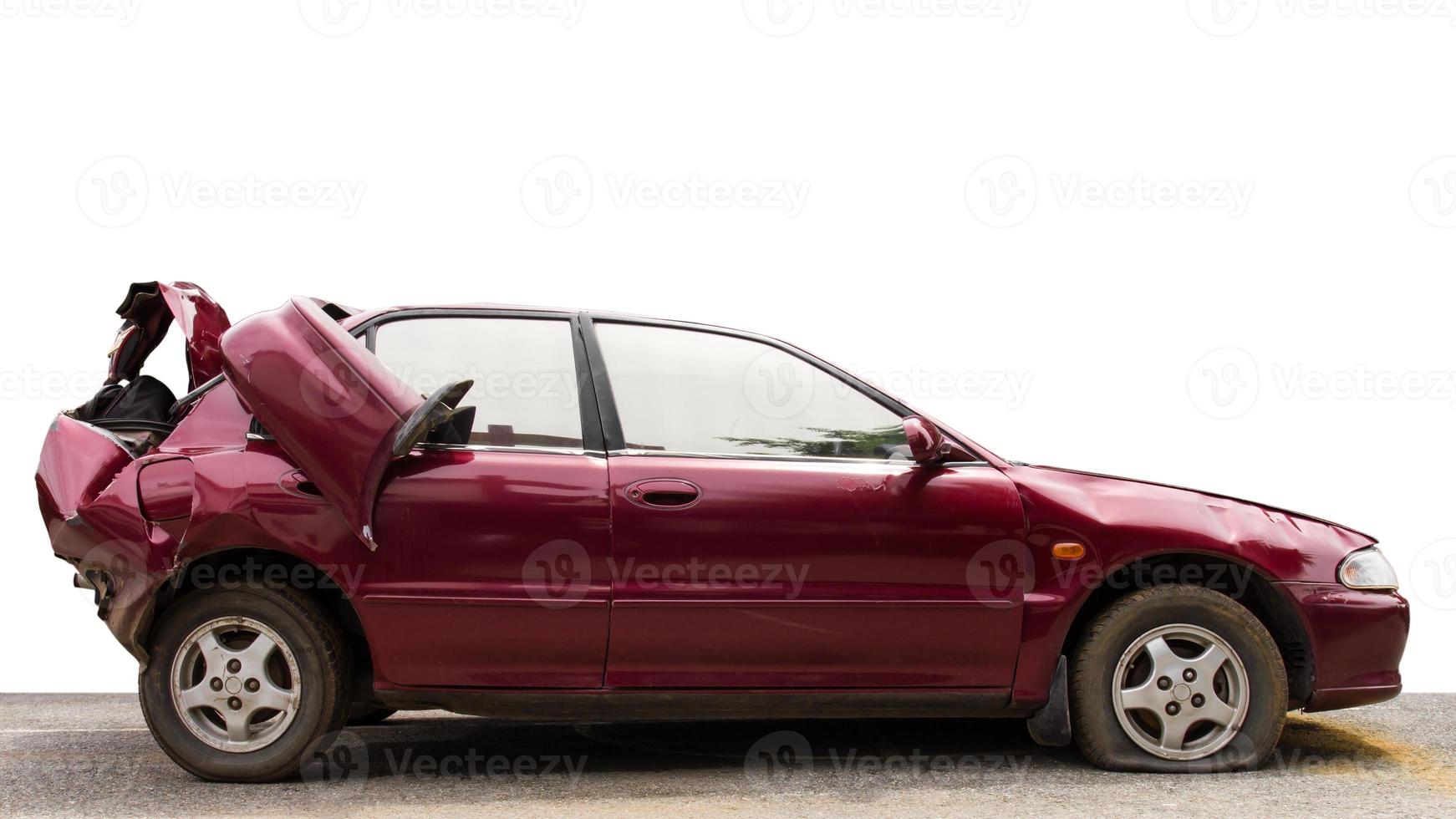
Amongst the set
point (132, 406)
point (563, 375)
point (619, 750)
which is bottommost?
point (619, 750)

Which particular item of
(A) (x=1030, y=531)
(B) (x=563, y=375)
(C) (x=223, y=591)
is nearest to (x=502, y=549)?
(B) (x=563, y=375)

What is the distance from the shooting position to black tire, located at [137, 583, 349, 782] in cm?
474

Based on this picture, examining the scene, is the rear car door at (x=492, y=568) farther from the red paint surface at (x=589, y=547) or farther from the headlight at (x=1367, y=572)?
the headlight at (x=1367, y=572)

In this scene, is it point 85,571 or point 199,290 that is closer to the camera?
point 85,571

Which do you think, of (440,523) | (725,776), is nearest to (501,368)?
(440,523)

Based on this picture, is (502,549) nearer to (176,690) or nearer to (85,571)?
(176,690)

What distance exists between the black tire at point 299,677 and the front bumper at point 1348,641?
4075 mm

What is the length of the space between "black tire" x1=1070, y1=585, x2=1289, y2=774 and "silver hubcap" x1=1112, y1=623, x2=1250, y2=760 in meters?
0.03

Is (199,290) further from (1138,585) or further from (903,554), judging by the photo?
(1138,585)

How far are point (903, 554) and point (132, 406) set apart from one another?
3509mm

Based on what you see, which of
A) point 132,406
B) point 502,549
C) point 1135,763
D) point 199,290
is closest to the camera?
point 502,549

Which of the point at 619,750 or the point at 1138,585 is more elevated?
the point at 1138,585

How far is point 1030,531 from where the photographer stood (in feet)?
16.1

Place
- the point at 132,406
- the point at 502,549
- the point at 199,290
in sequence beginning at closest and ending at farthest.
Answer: the point at 502,549, the point at 132,406, the point at 199,290
